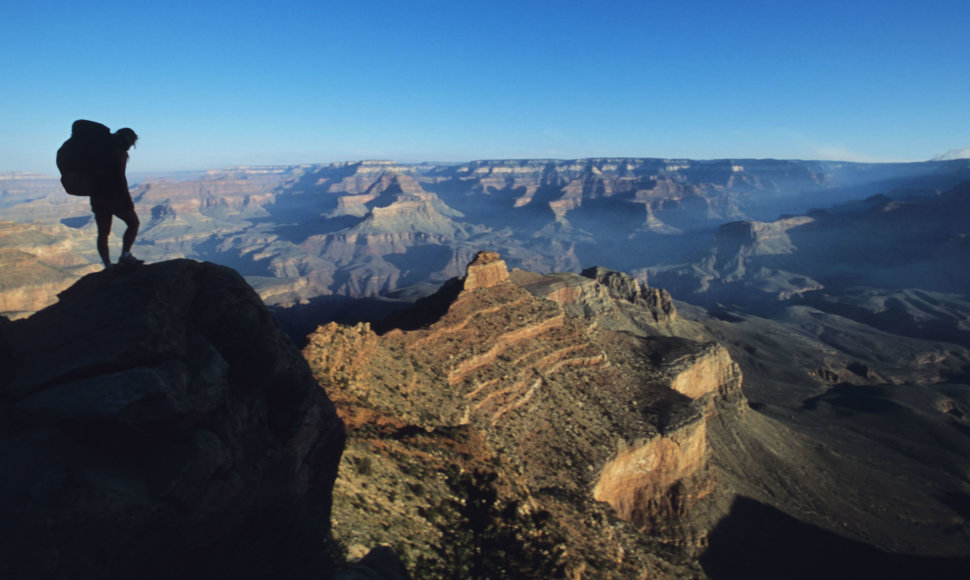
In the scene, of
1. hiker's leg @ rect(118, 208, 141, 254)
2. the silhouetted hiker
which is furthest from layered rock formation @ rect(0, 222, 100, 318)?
the silhouetted hiker

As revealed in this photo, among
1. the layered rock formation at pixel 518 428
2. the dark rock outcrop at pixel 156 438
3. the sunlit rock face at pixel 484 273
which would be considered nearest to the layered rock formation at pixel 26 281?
the sunlit rock face at pixel 484 273

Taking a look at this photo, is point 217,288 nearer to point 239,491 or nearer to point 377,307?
point 239,491

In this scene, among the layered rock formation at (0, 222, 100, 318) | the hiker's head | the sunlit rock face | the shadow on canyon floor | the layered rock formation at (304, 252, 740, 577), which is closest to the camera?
the hiker's head

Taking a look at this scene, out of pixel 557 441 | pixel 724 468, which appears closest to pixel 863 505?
pixel 724 468

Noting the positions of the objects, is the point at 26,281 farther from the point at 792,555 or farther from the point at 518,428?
the point at 792,555

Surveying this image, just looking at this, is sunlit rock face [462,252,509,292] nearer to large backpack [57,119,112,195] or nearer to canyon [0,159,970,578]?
canyon [0,159,970,578]

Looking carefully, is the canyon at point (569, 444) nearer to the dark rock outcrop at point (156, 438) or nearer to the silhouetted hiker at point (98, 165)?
the dark rock outcrop at point (156, 438)

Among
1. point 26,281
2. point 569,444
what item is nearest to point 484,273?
point 569,444

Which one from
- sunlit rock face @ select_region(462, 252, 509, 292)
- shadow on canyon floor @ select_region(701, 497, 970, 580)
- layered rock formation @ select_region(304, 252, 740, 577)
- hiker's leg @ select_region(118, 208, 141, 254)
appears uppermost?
hiker's leg @ select_region(118, 208, 141, 254)
